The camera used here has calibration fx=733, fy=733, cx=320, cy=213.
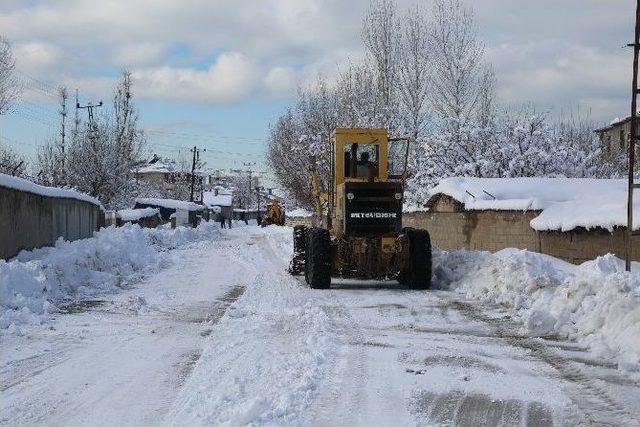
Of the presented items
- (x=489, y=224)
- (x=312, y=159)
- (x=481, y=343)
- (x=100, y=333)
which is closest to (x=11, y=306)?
(x=100, y=333)

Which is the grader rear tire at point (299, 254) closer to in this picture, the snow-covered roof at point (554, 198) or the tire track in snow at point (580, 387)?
the snow-covered roof at point (554, 198)

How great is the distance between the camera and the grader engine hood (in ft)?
49.1

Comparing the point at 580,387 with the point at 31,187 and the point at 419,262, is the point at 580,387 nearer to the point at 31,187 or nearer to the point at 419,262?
the point at 419,262

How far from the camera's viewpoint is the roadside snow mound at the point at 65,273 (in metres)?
10.2

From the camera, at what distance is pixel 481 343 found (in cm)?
877

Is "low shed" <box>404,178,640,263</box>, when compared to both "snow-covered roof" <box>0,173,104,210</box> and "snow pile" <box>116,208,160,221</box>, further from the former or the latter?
"snow pile" <box>116,208,160,221</box>

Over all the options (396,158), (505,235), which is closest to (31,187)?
(396,158)

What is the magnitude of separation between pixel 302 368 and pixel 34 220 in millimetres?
10609

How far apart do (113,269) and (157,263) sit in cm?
376

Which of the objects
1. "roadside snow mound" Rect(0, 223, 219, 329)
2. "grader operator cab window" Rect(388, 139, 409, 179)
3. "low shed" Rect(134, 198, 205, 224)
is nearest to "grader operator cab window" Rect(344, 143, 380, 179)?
"grader operator cab window" Rect(388, 139, 409, 179)

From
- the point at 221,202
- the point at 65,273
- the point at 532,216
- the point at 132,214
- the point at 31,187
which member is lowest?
the point at 65,273

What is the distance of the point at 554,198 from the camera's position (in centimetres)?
2059

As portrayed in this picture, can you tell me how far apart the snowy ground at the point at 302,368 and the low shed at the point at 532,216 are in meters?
4.81

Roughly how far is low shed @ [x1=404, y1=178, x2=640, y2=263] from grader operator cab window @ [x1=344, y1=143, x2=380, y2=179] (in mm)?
4527
